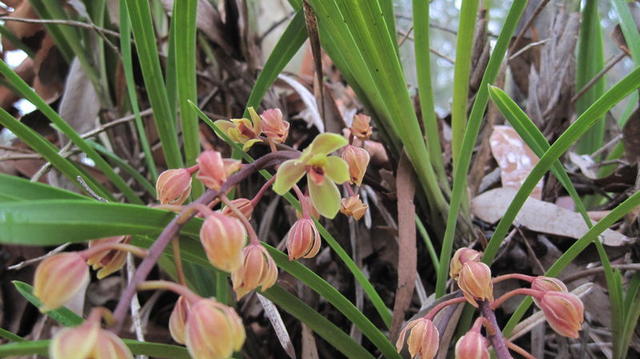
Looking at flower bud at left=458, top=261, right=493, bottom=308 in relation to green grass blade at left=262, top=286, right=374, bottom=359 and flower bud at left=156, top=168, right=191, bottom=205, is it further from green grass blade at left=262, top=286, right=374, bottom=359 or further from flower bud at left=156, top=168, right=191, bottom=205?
flower bud at left=156, top=168, right=191, bottom=205

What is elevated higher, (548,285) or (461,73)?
(461,73)

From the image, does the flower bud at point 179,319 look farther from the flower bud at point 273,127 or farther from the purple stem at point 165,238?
the flower bud at point 273,127

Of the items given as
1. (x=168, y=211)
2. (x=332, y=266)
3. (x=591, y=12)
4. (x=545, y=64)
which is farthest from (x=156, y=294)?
(x=591, y=12)

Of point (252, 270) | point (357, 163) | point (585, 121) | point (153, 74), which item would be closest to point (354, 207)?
point (357, 163)

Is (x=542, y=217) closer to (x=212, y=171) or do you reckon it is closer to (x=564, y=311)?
(x=564, y=311)

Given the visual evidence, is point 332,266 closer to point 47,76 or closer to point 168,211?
point 168,211

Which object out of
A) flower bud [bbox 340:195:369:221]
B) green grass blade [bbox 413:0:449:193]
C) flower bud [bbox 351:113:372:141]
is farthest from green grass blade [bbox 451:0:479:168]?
flower bud [bbox 340:195:369:221]

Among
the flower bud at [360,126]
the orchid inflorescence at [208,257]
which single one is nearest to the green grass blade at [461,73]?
the flower bud at [360,126]
